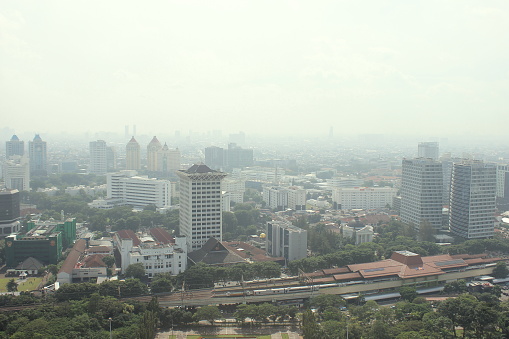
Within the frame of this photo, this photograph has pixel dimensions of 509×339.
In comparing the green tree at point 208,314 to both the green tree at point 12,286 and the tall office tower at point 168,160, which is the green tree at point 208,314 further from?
the tall office tower at point 168,160

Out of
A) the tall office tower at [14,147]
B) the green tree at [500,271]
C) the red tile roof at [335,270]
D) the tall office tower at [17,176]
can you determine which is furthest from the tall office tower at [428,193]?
the tall office tower at [14,147]

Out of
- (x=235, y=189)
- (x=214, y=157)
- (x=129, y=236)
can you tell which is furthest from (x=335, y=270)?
(x=214, y=157)

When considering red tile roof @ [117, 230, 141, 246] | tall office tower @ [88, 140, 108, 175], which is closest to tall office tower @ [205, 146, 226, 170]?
tall office tower @ [88, 140, 108, 175]

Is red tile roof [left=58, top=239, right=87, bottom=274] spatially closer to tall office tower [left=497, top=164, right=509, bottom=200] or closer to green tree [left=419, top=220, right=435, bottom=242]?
green tree [left=419, top=220, right=435, bottom=242]

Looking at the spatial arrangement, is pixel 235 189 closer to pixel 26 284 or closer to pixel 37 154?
pixel 26 284

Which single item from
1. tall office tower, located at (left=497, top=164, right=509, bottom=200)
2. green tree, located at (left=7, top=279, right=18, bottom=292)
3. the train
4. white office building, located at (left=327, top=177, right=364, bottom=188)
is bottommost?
green tree, located at (left=7, top=279, right=18, bottom=292)

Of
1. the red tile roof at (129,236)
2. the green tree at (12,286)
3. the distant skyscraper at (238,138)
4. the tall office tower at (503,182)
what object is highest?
the distant skyscraper at (238,138)
